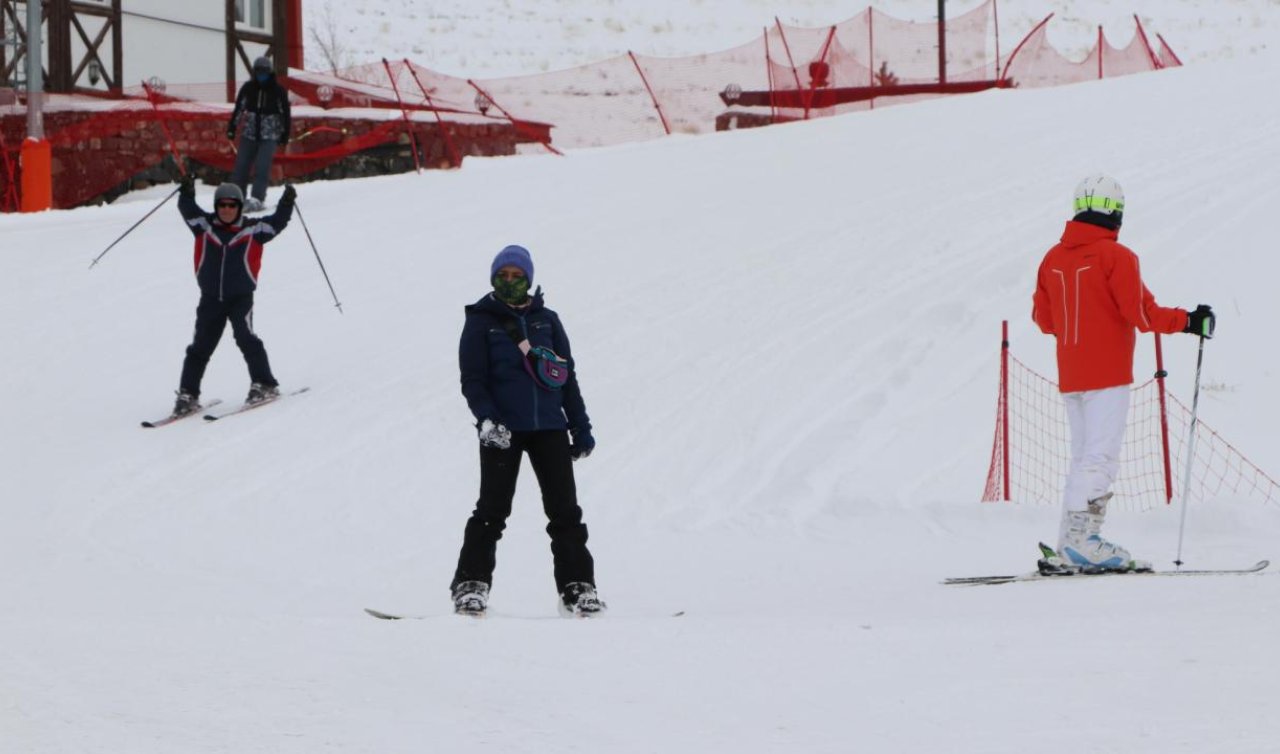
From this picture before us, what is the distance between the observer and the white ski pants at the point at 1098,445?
7.30m

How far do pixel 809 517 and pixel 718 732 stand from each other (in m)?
4.53

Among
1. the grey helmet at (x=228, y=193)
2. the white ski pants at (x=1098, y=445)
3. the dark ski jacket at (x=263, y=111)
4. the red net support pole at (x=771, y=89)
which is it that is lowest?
the white ski pants at (x=1098, y=445)

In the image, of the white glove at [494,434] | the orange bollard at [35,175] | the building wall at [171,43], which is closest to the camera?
the white glove at [494,434]

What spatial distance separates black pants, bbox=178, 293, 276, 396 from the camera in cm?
1179

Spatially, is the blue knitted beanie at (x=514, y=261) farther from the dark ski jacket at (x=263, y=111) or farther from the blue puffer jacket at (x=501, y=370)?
the dark ski jacket at (x=263, y=111)

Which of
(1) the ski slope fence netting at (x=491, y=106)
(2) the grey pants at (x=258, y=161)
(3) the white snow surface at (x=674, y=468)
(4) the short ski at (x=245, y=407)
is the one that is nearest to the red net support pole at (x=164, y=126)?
(1) the ski slope fence netting at (x=491, y=106)

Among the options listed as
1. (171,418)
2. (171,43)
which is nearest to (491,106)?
(171,43)

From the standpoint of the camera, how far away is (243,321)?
464 inches

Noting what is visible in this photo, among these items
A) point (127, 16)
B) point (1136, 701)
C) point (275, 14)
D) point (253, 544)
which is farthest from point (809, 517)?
point (275, 14)

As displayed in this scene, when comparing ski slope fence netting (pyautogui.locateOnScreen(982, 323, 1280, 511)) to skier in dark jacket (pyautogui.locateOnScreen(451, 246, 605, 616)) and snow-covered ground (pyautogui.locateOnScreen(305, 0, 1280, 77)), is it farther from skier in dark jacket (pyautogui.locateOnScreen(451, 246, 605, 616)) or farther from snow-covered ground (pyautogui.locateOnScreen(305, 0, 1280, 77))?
snow-covered ground (pyautogui.locateOnScreen(305, 0, 1280, 77))

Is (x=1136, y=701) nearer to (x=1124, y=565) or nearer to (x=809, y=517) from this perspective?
(x=1124, y=565)

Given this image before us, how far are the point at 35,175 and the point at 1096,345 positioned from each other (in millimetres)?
15504

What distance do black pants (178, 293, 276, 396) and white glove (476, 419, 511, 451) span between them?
18.3 feet

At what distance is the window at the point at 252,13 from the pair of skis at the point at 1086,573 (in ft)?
75.0
